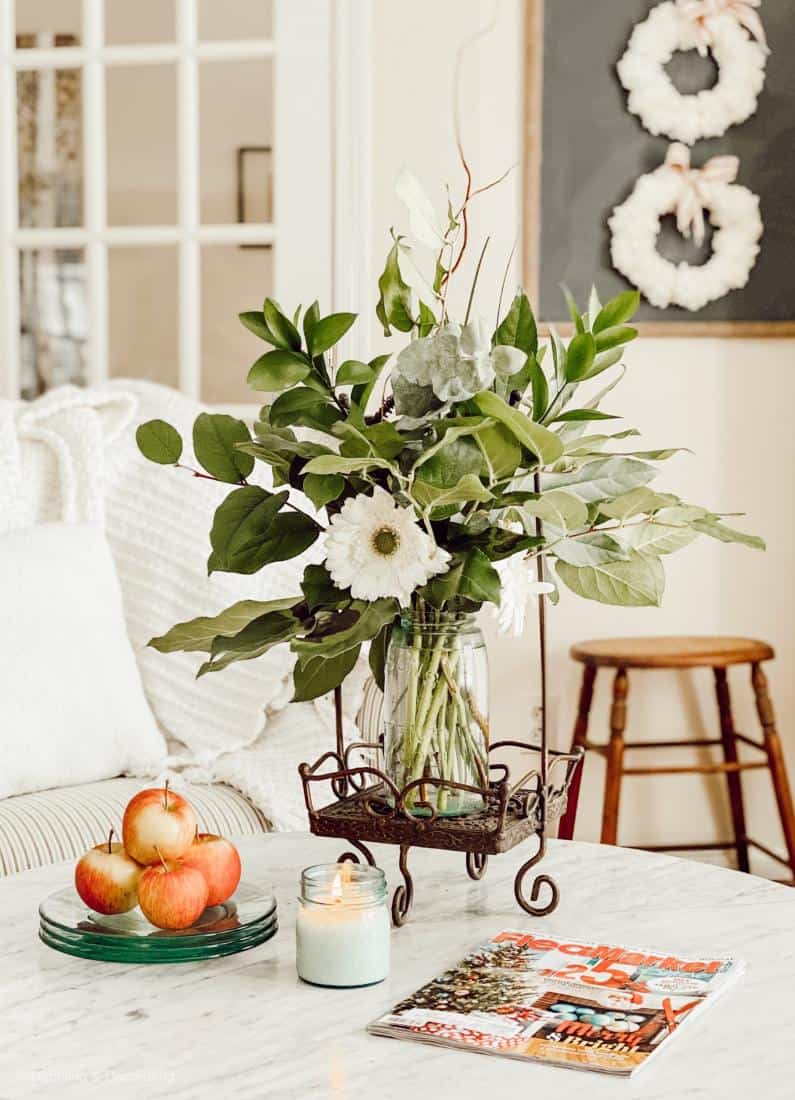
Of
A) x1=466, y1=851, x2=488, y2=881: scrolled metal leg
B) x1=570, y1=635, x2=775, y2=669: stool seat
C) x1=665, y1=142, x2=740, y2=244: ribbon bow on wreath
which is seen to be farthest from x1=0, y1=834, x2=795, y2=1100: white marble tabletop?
x1=665, y1=142, x2=740, y2=244: ribbon bow on wreath

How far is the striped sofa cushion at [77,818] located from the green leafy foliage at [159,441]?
803 mm

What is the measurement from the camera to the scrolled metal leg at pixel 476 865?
1.46 meters

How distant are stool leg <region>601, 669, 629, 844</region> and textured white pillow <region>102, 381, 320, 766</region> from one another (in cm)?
77

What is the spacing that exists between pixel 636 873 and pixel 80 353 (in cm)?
254

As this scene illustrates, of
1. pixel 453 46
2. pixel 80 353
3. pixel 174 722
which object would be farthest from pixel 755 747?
pixel 80 353

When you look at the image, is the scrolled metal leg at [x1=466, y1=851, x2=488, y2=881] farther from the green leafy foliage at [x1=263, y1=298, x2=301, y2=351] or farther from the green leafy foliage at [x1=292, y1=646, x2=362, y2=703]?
the green leafy foliage at [x1=263, y1=298, x2=301, y2=351]

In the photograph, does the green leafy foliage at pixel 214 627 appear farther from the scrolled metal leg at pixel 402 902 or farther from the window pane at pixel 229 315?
the window pane at pixel 229 315

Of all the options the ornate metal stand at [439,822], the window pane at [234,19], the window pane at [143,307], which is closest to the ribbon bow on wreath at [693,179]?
the window pane at [234,19]

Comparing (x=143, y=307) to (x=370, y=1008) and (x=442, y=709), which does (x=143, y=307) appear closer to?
(x=442, y=709)

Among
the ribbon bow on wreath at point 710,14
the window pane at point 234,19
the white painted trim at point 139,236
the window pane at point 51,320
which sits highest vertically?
the window pane at point 234,19

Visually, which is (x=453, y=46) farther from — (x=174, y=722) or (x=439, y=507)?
(x=439, y=507)

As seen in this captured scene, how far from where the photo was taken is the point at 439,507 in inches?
49.8

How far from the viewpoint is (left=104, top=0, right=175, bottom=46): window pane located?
398 cm

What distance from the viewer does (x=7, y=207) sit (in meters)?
3.28
